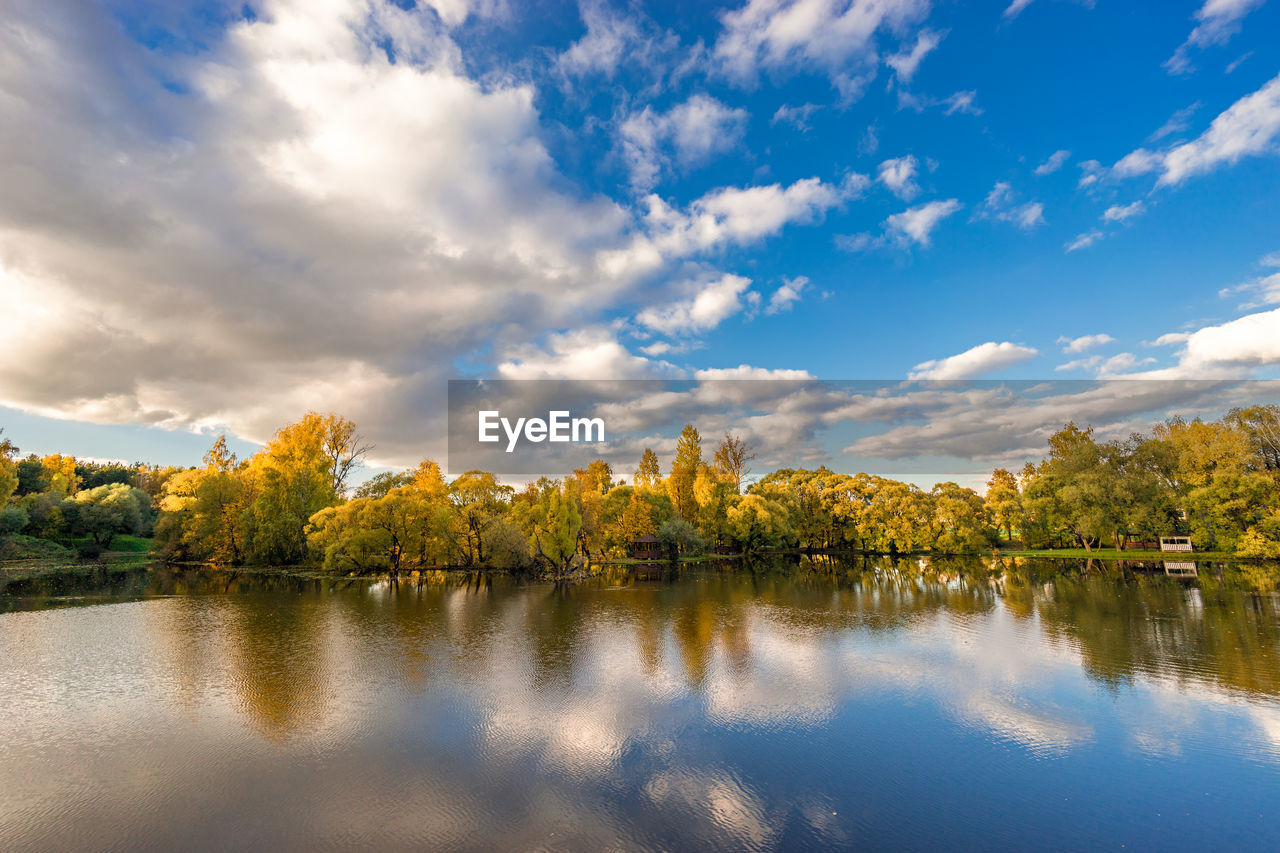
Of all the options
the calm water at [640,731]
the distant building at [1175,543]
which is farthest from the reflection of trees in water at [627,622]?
the distant building at [1175,543]

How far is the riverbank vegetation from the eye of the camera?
4853 cm

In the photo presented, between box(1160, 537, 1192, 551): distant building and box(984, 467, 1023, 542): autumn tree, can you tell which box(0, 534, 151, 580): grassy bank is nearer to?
box(984, 467, 1023, 542): autumn tree

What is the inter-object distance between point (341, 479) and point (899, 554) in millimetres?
67240

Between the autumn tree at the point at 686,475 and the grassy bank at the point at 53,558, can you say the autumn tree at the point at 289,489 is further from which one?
the autumn tree at the point at 686,475

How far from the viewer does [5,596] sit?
3234cm

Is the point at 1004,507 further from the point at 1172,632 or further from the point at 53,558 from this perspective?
the point at 53,558

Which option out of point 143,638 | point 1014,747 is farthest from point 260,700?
point 1014,747

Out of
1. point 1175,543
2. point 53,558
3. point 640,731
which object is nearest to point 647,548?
point 1175,543

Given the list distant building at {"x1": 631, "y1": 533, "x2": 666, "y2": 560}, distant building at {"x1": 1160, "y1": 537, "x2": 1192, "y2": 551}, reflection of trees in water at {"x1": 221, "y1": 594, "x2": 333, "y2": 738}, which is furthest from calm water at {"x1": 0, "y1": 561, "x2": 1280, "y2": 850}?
distant building at {"x1": 631, "y1": 533, "x2": 666, "y2": 560}

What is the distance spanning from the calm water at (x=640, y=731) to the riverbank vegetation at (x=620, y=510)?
79.1 feet

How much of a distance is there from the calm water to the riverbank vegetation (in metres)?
24.1

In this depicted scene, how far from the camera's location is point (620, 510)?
65.8 m

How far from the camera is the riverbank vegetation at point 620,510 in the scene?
48531mm

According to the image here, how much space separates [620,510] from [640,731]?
52.9 meters
